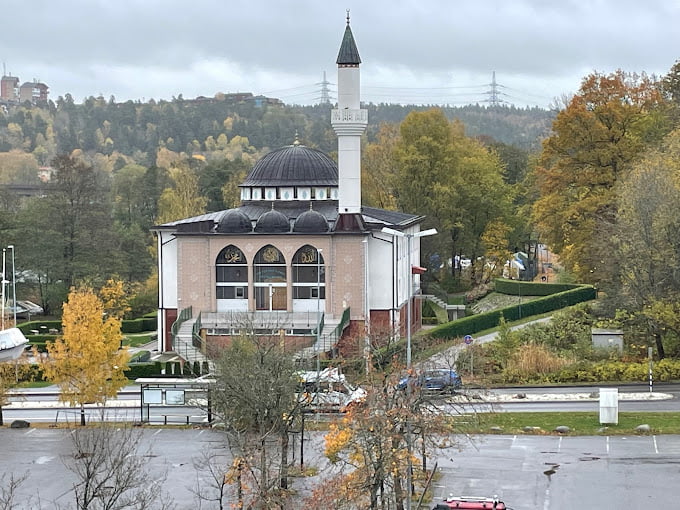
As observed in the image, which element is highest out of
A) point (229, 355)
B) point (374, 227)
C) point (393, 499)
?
point (374, 227)

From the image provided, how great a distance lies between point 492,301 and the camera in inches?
3273

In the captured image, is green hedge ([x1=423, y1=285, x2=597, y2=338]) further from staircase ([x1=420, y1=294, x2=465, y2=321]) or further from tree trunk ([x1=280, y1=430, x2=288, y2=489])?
tree trunk ([x1=280, y1=430, x2=288, y2=489])

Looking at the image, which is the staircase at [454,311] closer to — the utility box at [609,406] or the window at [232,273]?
the window at [232,273]

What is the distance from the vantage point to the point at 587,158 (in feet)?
231

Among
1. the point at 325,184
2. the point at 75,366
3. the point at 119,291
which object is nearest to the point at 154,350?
the point at 119,291

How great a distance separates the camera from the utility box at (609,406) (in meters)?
42.8

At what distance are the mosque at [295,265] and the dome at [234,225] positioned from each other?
0.17 feet

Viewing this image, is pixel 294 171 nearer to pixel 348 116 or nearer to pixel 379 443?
pixel 348 116

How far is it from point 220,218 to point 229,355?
28.8m

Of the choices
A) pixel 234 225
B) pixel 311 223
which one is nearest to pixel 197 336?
pixel 234 225

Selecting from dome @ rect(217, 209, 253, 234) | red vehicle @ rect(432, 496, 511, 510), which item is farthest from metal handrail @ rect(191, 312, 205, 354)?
red vehicle @ rect(432, 496, 511, 510)

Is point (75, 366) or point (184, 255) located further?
point (184, 255)

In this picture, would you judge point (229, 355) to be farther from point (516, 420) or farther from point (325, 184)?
point (325, 184)

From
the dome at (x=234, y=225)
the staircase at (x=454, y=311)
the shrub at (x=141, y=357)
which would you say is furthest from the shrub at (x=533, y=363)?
the staircase at (x=454, y=311)
